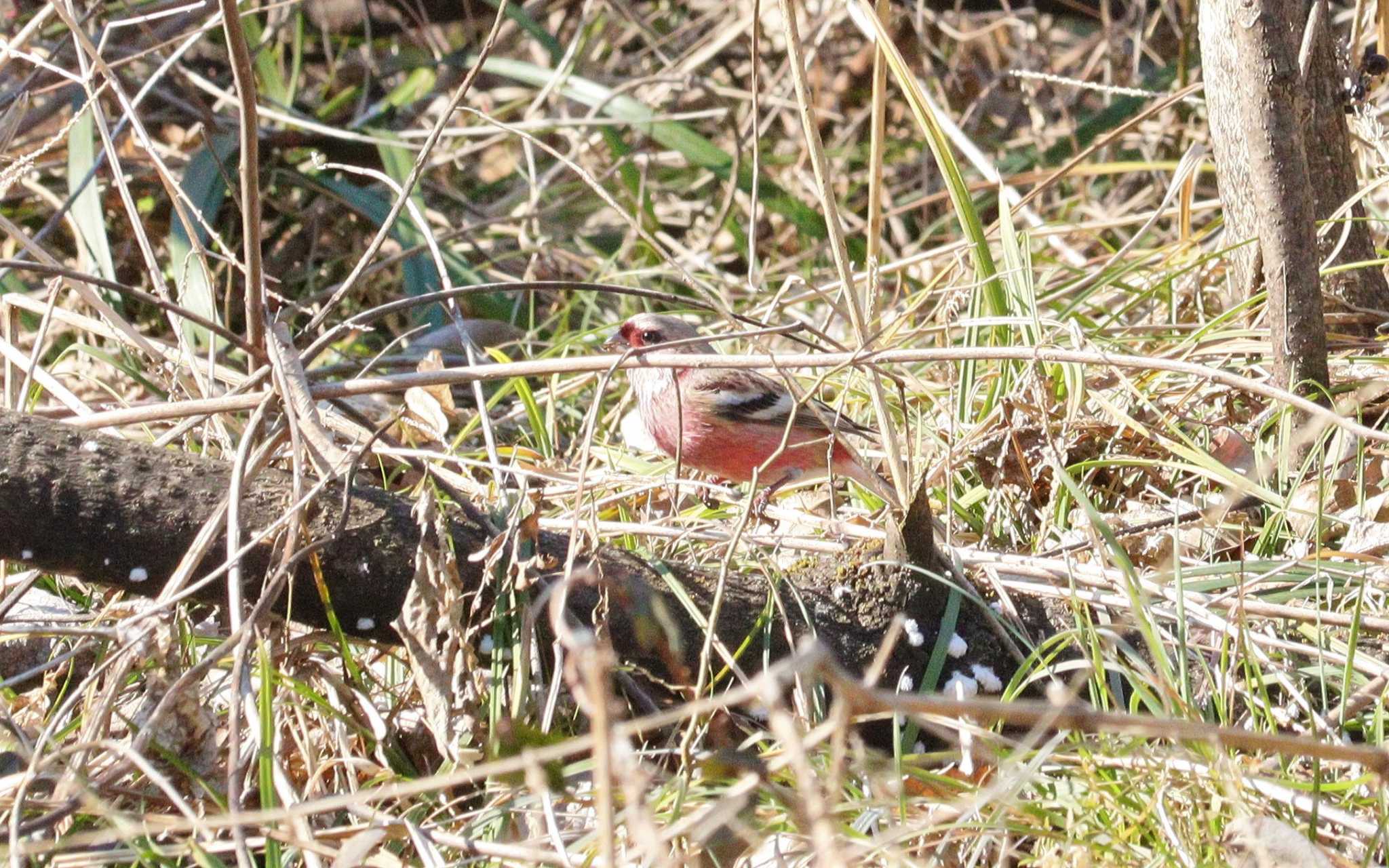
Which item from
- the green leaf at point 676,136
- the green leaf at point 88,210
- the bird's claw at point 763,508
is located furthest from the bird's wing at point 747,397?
the green leaf at point 88,210

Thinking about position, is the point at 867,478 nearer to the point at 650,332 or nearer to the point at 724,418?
the point at 724,418

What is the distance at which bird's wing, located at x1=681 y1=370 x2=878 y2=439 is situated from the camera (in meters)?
3.67

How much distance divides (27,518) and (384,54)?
410 centimetres

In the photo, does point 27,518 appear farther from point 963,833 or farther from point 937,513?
point 937,513

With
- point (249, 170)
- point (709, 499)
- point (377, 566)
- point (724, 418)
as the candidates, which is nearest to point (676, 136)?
point (724, 418)

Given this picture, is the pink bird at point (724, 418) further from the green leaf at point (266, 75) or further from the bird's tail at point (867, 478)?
the green leaf at point (266, 75)

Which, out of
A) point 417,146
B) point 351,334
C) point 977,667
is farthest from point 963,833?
point 417,146

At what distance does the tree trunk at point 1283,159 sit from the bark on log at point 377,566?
0.97 m

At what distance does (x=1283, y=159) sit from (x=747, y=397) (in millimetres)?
1625

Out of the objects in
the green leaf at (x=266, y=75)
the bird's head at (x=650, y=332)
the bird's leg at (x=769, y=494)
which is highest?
the green leaf at (x=266, y=75)

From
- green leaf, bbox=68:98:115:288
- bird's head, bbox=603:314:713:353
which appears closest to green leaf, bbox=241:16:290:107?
green leaf, bbox=68:98:115:288

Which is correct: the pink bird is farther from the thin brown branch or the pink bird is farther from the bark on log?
the thin brown branch

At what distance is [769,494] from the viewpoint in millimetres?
3230

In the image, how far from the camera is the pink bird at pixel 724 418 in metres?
3.44
